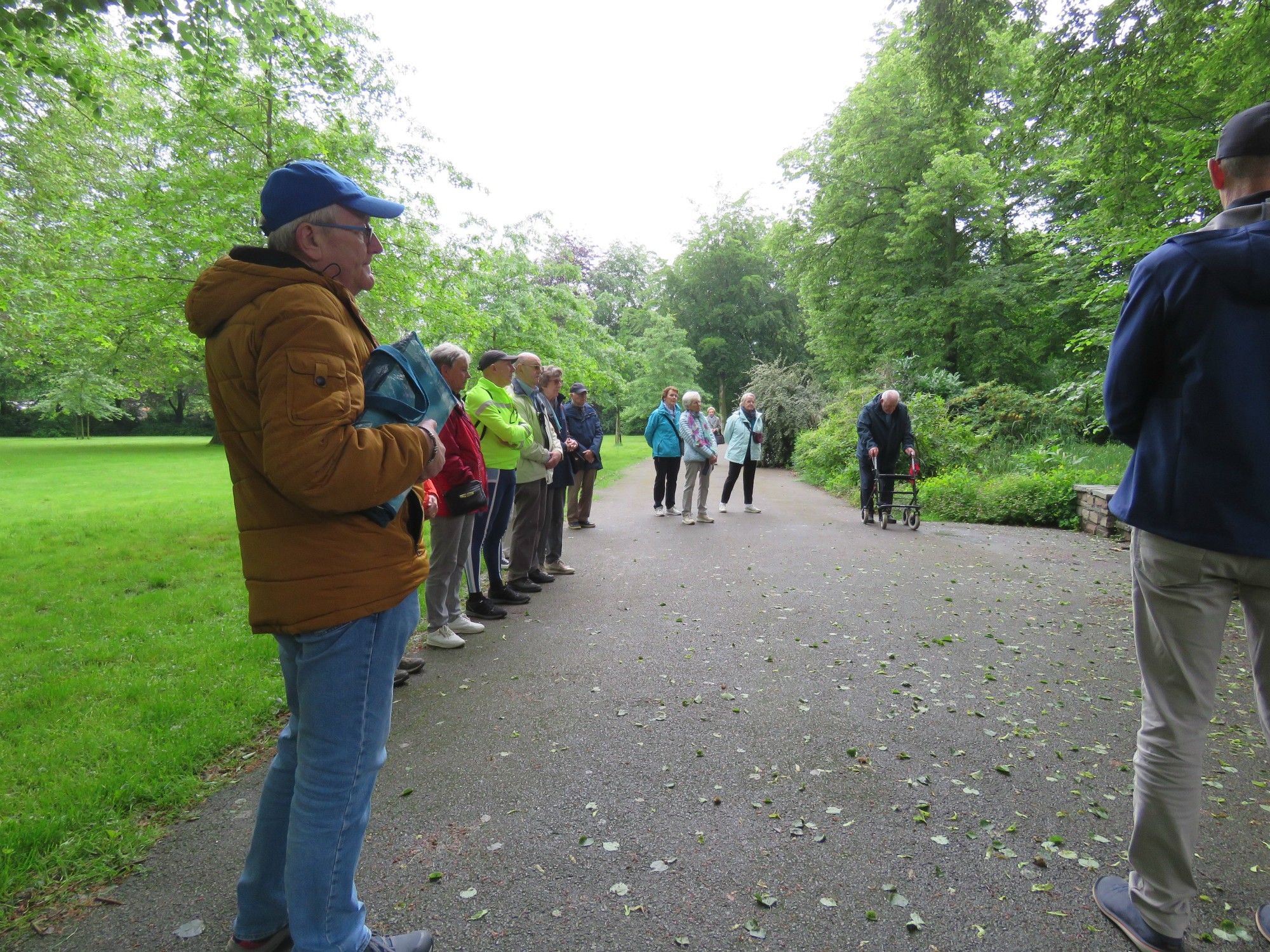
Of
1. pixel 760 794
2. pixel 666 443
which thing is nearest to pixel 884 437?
pixel 666 443

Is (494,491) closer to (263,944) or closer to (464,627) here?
(464,627)

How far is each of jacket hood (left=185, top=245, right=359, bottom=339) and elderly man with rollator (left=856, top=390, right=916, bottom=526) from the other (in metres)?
10.1

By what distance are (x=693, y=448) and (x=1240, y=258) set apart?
940 cm

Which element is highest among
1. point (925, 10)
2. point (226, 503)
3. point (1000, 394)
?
point (925, 10)

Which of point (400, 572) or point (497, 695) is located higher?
point (400, 572)

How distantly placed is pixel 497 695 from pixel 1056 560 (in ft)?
23.2

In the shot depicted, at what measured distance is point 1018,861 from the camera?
8.70 ft

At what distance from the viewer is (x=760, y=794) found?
3.16 m

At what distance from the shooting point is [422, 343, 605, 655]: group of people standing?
5035 mm

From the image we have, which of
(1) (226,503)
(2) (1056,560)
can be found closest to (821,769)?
(2) (1056,560)

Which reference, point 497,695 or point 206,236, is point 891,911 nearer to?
point 497,695

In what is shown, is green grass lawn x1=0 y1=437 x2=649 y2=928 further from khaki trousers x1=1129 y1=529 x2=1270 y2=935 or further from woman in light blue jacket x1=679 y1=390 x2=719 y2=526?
woman in light blue jacket x1=679 y1=390 x2=719 y2=526

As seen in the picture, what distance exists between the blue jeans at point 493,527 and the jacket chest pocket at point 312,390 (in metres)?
4.45

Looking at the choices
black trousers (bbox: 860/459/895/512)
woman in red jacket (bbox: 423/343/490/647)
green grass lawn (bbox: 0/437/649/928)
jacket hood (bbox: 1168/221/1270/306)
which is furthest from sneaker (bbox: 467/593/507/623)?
black trousers (bbox: 860/459/895/512)
